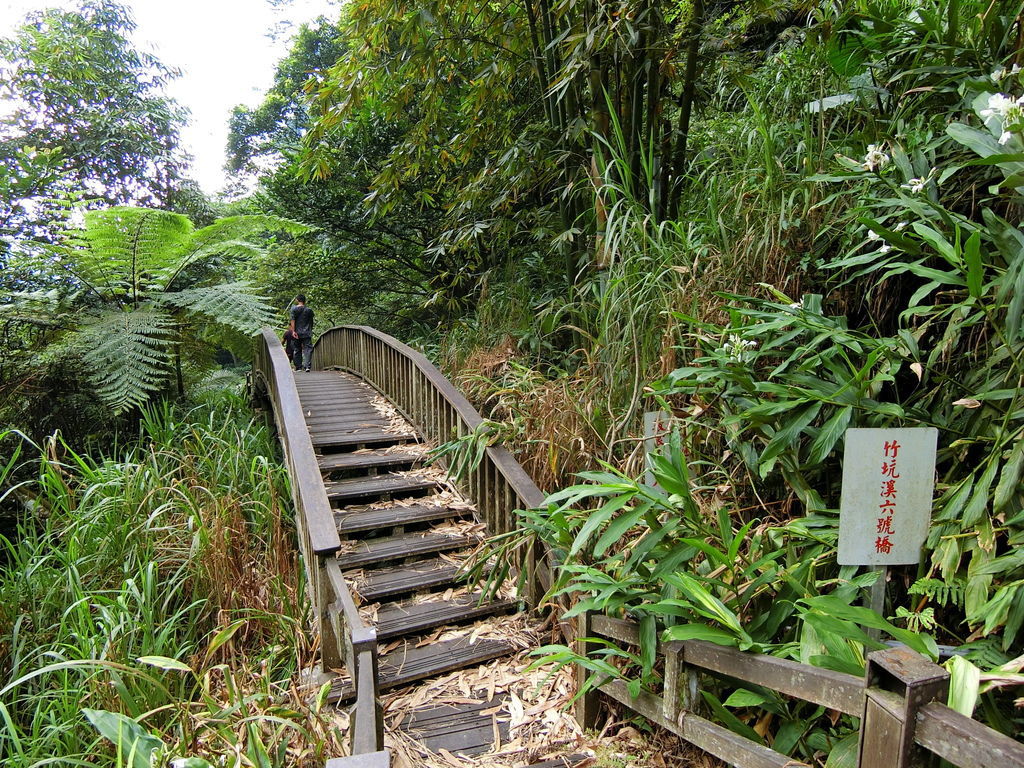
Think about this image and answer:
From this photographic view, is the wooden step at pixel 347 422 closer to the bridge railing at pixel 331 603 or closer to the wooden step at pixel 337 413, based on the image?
the wooden step at pixel 337 413

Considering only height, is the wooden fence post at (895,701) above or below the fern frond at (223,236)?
below

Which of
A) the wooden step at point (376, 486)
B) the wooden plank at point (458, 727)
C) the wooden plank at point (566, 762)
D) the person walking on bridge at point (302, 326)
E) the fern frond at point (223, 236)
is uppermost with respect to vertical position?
the fern frond at point (223, 236)

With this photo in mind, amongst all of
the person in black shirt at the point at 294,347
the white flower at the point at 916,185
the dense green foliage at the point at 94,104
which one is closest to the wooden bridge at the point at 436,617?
the white flower at the point at 916,185

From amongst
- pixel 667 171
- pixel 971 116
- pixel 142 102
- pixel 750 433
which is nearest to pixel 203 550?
pixel 750 433

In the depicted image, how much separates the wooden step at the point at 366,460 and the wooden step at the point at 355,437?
124 millimetres

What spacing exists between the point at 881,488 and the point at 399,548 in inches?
107

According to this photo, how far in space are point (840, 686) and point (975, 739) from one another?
12.8 inches

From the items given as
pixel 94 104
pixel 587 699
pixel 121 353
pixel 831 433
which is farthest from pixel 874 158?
pixel 94 104

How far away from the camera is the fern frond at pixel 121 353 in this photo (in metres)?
4.20

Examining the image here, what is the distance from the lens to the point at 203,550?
3.28 meters

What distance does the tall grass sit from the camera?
212cm

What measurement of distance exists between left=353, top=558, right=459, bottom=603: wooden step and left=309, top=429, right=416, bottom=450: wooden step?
1.53 m

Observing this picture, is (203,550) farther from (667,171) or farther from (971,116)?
(971,116)

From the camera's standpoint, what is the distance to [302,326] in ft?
25.6
